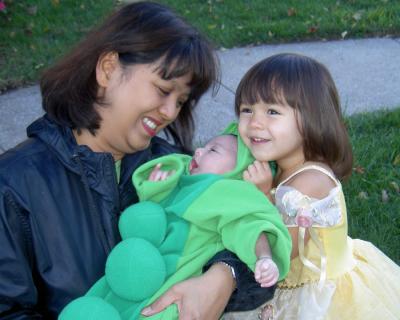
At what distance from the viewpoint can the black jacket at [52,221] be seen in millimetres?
1827

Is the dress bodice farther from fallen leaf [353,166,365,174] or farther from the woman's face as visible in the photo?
fallen leaf [353,166,365,174]

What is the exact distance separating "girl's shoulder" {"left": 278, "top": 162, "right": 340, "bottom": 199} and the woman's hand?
0.44 metres

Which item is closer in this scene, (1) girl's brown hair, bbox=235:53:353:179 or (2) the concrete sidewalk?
(1) girl's brown hair, bbox=235:53:353:179

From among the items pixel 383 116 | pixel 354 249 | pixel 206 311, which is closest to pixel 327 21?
pixel 383 116

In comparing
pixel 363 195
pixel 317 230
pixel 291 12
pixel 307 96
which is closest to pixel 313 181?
pixel 317 230

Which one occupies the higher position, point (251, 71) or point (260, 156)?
point (251, 71)

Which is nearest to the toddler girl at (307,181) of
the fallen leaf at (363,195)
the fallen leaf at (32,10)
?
the fallen leaf at (363,195)

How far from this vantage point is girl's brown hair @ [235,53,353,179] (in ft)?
7.17

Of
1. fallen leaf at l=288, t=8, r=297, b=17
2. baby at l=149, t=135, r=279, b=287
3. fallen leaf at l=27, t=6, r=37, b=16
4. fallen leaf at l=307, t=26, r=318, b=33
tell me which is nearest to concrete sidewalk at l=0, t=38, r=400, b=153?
fallen leaf at l=307, t=26, r=318, b=33

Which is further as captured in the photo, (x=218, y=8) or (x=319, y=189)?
(x=218, y=8)

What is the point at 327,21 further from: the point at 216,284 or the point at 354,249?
the point at 216,284

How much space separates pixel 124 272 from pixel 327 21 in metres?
4.78

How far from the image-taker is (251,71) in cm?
230

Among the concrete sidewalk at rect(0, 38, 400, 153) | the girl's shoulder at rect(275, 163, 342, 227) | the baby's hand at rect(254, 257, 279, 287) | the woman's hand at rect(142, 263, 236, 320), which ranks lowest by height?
the concrete sidewalk at rect(0, 38, 400, 153)
